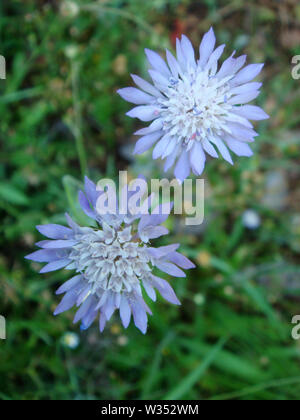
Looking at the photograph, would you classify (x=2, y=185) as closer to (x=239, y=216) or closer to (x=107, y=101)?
(x=107, y=101)

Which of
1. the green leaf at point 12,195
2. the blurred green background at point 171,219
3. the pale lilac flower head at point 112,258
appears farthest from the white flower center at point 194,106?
the green leaf at point 12,195

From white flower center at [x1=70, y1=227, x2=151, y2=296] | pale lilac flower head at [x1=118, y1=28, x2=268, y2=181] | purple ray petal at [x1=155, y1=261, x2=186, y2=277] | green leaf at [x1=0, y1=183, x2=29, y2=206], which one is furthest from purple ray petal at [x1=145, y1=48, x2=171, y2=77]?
Result: green leaf at [x1=0, y1=183, x2=29, y2=206]

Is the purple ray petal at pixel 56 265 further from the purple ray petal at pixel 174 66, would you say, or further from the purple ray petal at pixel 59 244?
the purple ray petal at pixel 174 66

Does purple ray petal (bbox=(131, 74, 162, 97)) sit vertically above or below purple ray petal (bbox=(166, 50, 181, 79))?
below

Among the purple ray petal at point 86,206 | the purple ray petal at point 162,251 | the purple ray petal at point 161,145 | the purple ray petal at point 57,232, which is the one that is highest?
the purple ray petal at point 161,145

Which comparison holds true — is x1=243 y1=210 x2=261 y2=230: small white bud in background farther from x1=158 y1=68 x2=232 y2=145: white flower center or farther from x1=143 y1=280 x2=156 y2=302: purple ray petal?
x1=143 y1=280 x2=156 y2=302: purple ray petal

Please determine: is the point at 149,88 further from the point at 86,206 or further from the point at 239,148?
the point at 86,206

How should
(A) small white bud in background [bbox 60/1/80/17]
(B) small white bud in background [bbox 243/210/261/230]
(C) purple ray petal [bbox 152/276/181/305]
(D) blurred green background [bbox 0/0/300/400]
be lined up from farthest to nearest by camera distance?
(B) small white bud in background [bbox 243/210/261/230] < (D) blurred green background [bbox 0/0/300/400] < (A) small white bud in background [bbox 60/1/80/17] < (C) purple ray petal [bbox 152/276/181/305]
